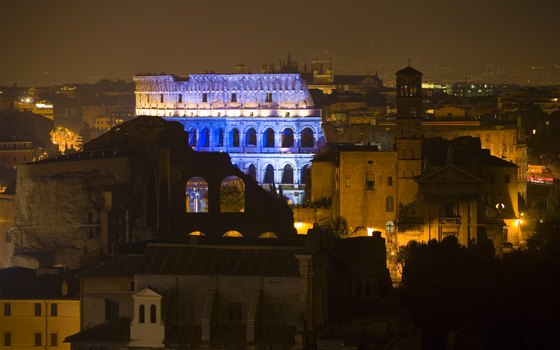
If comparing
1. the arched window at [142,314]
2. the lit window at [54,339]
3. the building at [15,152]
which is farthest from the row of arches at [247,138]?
the arched window at [142,314]

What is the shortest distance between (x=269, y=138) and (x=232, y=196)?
4649cm

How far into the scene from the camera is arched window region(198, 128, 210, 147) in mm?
134375

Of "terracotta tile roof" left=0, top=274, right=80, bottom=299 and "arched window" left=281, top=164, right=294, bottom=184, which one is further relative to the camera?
"arched window" left=281, top=164, right=294, bottom=184

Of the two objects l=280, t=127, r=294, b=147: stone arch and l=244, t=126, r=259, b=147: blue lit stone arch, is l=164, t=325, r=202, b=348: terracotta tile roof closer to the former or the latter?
l=244, t=126, r=259, b=147: blue lit stone arch

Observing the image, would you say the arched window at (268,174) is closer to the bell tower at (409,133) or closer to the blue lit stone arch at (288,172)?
the blue lit stone arch at (288,172)

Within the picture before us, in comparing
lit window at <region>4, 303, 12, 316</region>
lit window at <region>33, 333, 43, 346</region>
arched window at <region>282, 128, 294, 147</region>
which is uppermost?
arched window at <region>282, 128, 294, 147</region>

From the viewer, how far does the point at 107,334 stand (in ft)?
155

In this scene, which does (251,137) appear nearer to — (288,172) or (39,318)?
(288,172)

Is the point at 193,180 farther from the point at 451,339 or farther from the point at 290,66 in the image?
the point at 290,66

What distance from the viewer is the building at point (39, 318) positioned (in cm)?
5356

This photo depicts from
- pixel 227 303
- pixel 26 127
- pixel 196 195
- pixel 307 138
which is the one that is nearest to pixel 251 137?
pixel 307 138

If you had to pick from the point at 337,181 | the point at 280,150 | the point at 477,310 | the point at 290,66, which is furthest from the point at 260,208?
the point at 290,66

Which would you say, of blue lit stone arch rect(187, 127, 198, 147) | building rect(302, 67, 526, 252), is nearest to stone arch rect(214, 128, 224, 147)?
blue lit stone arch rect(187, 127, 198, 147)

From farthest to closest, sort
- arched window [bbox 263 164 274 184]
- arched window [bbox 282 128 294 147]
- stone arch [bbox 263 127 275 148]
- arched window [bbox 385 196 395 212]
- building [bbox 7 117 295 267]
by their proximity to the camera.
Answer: arched window [bbox 282 128 294 147]
stone arch [bbox 263 127 275 148]
arched window [bbox 263 164 274 184]
arched window [bbox 385 196 395 212]
building [bbox 7 117 295 267]
